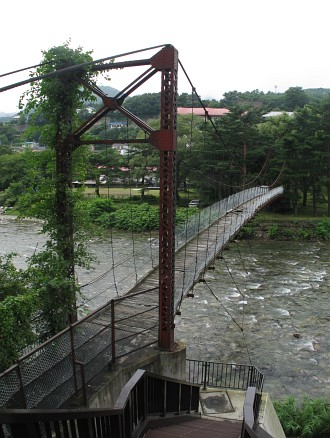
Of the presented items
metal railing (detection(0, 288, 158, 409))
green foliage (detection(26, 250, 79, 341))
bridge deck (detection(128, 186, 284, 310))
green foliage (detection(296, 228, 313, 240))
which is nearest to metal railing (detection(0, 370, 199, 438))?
metal railing (detection(0, 288, 158, 409))

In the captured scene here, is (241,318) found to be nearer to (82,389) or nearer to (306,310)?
(306,310)

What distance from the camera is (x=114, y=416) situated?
238cm

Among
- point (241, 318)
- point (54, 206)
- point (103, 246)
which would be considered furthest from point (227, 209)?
point (54, 206)

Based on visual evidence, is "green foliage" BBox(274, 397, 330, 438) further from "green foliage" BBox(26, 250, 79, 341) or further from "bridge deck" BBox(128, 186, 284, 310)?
"green foliage" BBox(26, 250, 79, 341)

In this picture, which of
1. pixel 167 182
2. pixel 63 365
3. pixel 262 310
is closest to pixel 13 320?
pixel 63 365

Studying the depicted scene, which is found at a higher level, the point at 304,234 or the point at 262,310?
the point at 304,234

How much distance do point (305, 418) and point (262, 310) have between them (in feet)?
17.2

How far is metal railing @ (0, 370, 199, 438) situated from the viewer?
1874 millimetres

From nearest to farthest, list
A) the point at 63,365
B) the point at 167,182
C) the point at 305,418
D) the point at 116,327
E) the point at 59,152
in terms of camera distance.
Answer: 1. the point at 63,365
2. the point at 167,182
3. the point at 116,327
4. the point at 59,152
5. the point at 305,418

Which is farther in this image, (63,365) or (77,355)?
(77,355)

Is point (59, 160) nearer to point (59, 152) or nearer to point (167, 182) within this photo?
point (59, 152)

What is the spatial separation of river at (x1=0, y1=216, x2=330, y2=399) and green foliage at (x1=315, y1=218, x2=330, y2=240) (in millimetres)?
2167

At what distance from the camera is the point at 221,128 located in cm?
2339

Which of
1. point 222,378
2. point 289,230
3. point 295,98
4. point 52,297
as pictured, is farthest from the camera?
point 295,98
